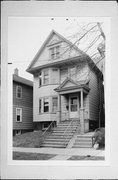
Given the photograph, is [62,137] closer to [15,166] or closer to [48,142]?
[48,142]

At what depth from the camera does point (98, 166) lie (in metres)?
3.81

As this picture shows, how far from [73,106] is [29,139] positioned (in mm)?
1116

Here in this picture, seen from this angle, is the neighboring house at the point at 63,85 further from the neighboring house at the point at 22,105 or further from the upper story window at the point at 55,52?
the neighboring house at the point at 22,105

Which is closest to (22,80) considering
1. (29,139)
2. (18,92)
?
(18,92)

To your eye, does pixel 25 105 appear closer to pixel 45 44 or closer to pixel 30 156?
→ pixel 30 156

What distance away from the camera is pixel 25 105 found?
423cm

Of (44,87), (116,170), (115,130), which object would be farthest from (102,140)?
(44,87)

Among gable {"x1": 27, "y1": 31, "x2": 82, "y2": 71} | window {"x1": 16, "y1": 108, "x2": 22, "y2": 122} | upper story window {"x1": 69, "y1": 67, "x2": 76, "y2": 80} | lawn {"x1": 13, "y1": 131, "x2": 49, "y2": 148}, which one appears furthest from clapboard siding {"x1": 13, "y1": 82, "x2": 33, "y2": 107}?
upper story window {"x1": 69, "y1": 67, "x2": 76, "y2": 80}

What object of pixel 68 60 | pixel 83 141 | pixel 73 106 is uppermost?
pixel 68 60

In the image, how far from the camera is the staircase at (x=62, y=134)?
415cm

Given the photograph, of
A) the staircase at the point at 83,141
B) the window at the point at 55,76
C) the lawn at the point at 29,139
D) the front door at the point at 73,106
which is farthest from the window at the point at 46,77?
the staircase at the point at 83,141

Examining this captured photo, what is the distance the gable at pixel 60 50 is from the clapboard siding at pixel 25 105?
518 mm

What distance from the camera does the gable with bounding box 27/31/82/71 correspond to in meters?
4.25

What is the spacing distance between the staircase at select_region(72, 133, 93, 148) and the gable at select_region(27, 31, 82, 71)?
1.64 metres
